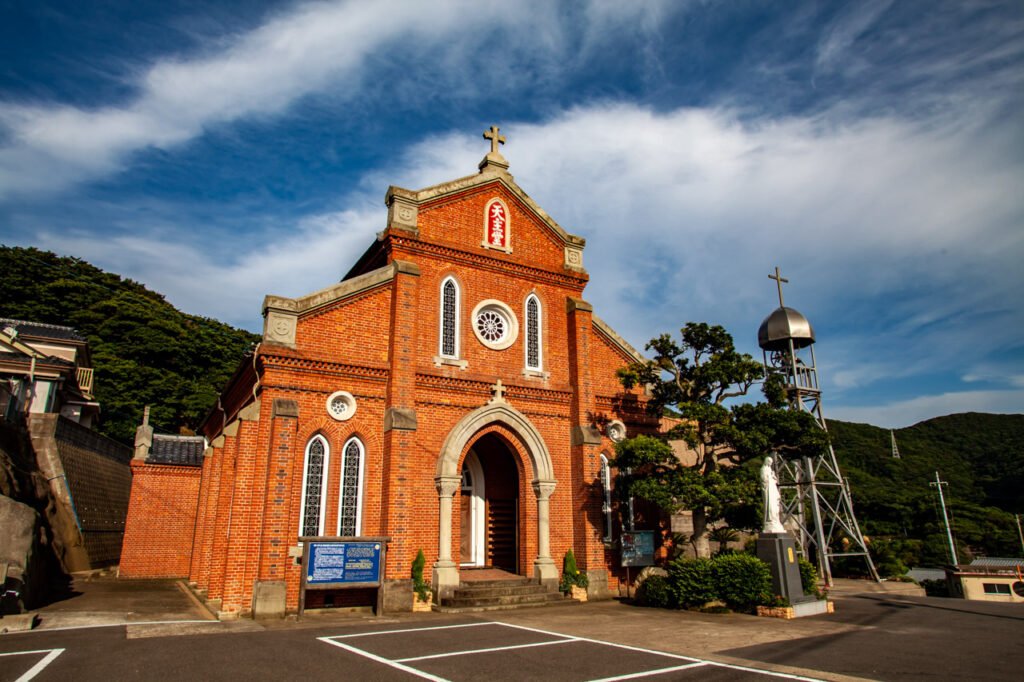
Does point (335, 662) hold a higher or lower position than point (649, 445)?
lower

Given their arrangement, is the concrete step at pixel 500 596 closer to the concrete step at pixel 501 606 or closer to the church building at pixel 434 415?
the concrete step at pixel 501 606

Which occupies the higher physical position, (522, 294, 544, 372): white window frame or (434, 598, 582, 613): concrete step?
(522, 294, 544, 372): white window frame

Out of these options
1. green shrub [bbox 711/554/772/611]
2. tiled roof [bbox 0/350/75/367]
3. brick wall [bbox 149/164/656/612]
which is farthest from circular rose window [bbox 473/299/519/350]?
tiled roof [bbox 0/350/75/367]

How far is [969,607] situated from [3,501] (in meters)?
22.8

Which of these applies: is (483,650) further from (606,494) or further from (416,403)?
(606,494)

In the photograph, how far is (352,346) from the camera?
612 inches

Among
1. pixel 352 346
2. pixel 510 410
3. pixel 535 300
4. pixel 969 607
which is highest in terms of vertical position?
pixel 535 300

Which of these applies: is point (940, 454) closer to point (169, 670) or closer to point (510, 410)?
point (510, 410)

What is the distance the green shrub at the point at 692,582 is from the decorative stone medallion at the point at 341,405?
8749 millimetres

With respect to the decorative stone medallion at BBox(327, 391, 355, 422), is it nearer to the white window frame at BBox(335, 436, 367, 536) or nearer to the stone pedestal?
the white window frame at BBox(335, 436, 367, 536)

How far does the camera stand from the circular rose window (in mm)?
17406

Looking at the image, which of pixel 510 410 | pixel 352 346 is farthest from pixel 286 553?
pixel 510 410

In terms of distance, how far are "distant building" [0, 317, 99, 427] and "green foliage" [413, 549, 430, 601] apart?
17748 millimetres

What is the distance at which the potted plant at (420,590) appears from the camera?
1420 centimetres
